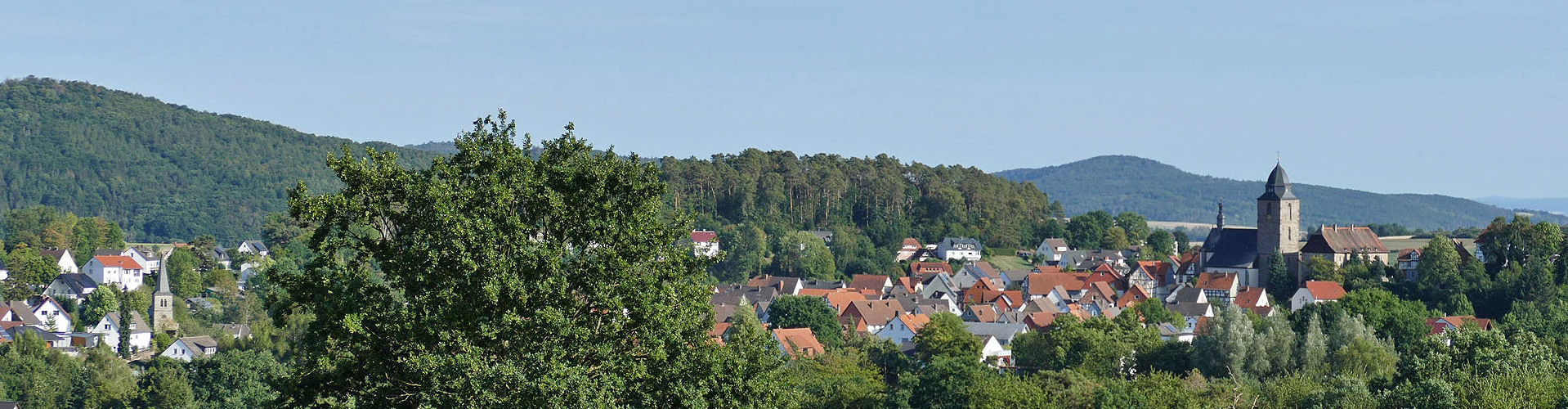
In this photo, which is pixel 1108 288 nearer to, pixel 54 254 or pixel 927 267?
pixel 927 267

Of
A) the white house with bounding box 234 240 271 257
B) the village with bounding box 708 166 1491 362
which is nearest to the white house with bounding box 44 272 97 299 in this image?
the white house with bounding box 234 240 271 257

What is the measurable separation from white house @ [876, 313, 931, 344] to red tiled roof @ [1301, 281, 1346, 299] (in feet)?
61.7

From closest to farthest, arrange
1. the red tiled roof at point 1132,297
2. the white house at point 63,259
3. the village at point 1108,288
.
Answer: the village at point 1108,288
the red tiled roof at point 1132,297
the white house at point 63,259

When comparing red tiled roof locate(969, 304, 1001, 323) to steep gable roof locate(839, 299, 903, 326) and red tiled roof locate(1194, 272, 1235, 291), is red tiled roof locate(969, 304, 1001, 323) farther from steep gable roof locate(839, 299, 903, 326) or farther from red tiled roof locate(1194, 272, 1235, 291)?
red tiled roof locate(1194, 272, 1235, 291)

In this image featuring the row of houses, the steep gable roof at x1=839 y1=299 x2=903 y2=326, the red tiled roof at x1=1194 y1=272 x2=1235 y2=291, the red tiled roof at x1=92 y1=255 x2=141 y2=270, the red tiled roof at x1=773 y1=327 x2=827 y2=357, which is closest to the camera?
the red tiled roof at x1=773 y1=327 x2=827 y2=357

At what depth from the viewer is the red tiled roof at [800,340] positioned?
2504 inches

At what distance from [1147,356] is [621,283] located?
42.9 metres

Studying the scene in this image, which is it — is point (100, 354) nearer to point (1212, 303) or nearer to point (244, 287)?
point (244, 287)

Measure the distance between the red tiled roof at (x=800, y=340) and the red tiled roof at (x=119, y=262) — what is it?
48809 mm

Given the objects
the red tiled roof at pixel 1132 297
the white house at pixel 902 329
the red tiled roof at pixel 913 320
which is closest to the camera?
the white house at pixel 902 329

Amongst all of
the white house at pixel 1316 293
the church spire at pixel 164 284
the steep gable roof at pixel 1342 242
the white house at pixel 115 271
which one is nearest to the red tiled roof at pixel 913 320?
the white house at pixel 1316 293

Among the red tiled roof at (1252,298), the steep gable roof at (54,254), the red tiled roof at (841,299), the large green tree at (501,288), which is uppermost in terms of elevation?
the large green tree at (501,288)

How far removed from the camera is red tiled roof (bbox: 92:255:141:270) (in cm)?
9938

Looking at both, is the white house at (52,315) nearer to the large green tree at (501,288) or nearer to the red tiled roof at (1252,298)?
the red tiled roof at (1252,298)
